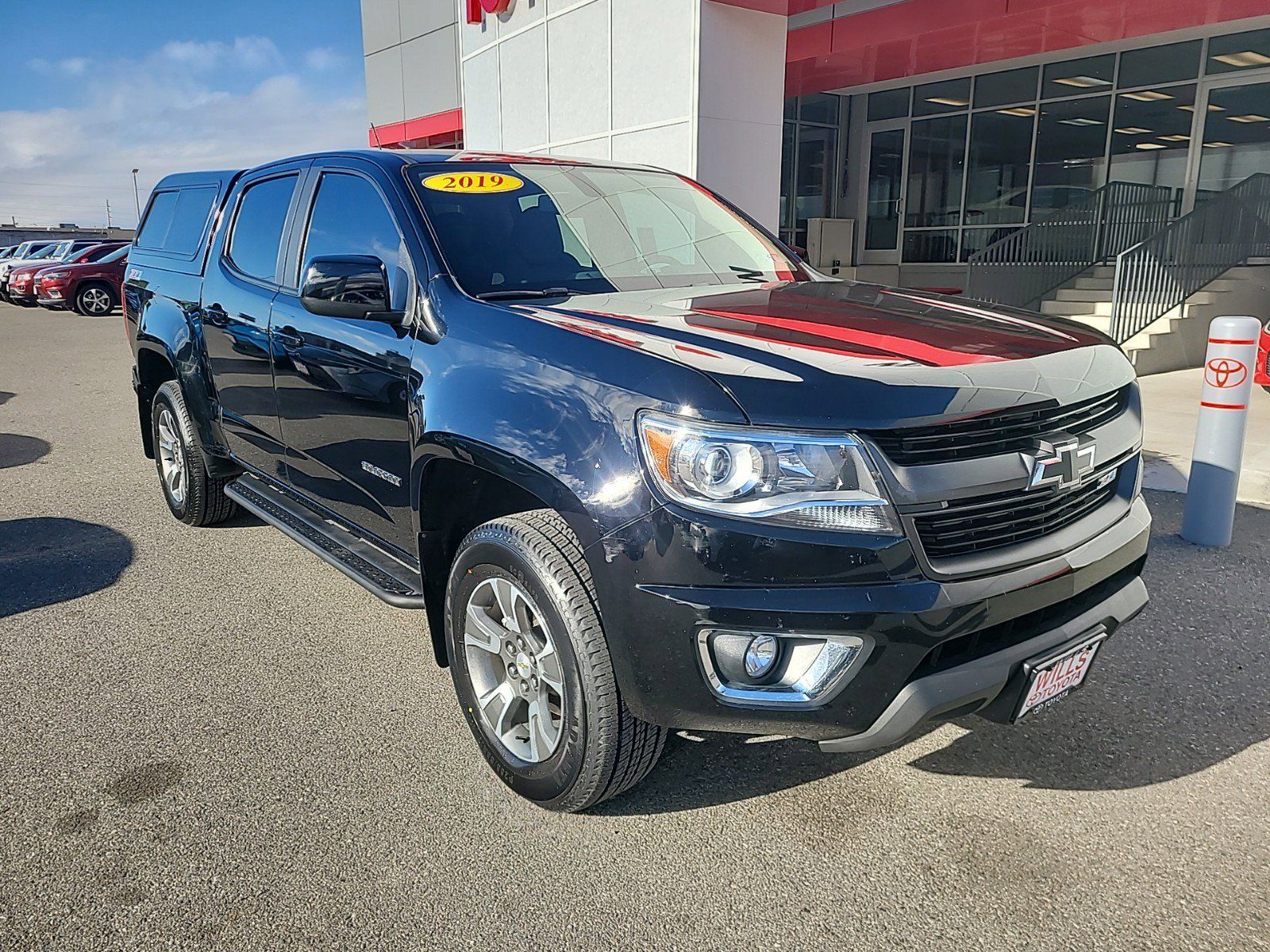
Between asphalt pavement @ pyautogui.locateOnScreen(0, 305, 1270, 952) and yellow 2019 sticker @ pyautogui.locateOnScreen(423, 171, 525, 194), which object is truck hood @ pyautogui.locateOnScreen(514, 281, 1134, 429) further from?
asphalt pavement @ pyautogui.locateOnScreen(0, 305, 1270, 952)

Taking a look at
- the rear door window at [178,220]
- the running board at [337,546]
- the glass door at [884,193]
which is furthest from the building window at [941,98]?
the running board at [337,546]

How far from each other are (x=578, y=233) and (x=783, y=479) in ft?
5.61

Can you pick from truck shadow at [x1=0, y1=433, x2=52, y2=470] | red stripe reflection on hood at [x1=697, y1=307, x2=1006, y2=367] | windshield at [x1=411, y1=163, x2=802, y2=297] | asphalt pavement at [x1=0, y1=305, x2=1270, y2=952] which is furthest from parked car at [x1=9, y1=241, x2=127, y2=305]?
red stripe reflection on hood at [x1=697, y1=307, x2=1006, y2=367]

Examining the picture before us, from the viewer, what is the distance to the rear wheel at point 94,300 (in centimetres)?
2309

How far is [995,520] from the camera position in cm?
233

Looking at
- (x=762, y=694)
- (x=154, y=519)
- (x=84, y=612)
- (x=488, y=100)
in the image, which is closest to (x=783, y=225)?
(x=488, y=100)

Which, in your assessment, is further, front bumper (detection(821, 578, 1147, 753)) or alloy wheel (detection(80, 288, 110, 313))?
alloy wheel (detection(80, 288, 110, 313))

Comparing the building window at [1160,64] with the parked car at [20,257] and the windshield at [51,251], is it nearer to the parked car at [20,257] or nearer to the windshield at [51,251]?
the windshield at [51,251]

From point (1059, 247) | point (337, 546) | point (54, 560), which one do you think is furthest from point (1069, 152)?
point (54, 560)

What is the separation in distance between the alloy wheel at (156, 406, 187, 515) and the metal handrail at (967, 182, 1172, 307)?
1095 centimetres

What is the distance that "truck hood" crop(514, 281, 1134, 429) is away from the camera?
2.17 metres

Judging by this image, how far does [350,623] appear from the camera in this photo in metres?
4.14

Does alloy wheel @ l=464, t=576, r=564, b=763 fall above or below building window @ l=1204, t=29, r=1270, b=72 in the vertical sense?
below

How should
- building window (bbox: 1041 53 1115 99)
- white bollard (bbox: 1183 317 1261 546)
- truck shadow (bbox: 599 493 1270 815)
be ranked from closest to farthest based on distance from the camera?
1. truck shadow (bbox: 599 493 1270 815)
2. white bollard (bbox: 1183 317 1261 546)
3. building window (bbox: 1041 53 1115 99)
